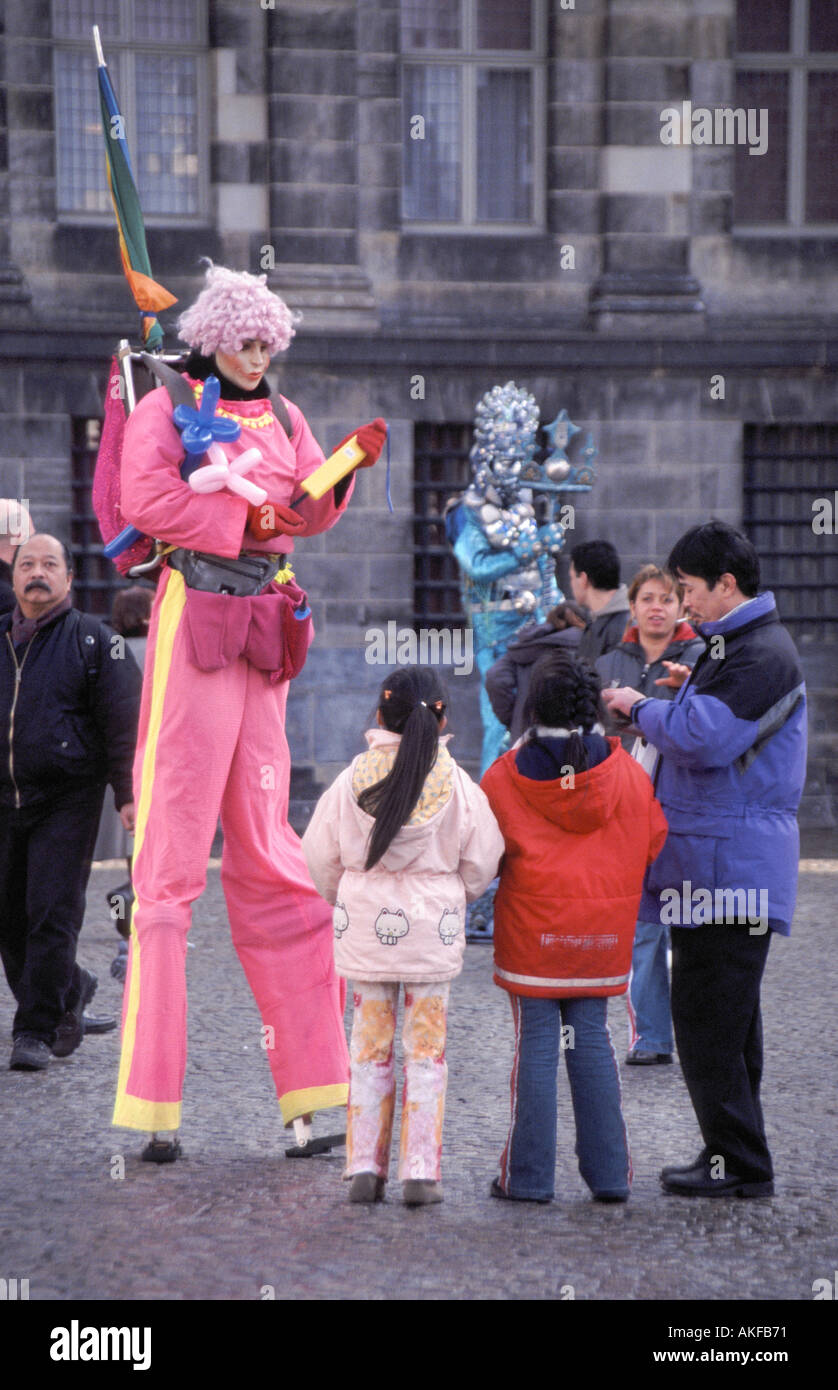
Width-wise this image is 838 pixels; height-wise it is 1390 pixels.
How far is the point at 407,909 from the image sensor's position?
4762 millimetres

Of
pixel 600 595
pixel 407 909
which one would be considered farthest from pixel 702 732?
pixel 600 595

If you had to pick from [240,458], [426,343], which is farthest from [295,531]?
[426,343]

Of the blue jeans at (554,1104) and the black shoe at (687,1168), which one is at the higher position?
the blue jeans at (554,1104)

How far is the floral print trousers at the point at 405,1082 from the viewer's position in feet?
15.5

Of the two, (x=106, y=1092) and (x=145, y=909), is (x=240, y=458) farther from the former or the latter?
(x=106, y=1092)

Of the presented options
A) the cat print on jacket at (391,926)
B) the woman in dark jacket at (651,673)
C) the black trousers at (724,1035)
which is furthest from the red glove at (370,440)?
the black trousers at (724,1035)

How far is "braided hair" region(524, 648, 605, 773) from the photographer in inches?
189

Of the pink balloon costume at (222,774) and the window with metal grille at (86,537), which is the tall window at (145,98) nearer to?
the window with metal grille at (86,537)

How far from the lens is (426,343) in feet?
44.6

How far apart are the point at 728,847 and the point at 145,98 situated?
34.8 feet

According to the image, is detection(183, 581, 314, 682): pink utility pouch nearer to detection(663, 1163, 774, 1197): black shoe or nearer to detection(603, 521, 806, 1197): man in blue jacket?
detection(603, 521, 806, 1197): man in blue jacket

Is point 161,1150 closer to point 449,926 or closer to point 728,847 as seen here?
point 449,926

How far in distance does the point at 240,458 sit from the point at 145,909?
48.0 inches

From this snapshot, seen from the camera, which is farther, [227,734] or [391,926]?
[227,734]
